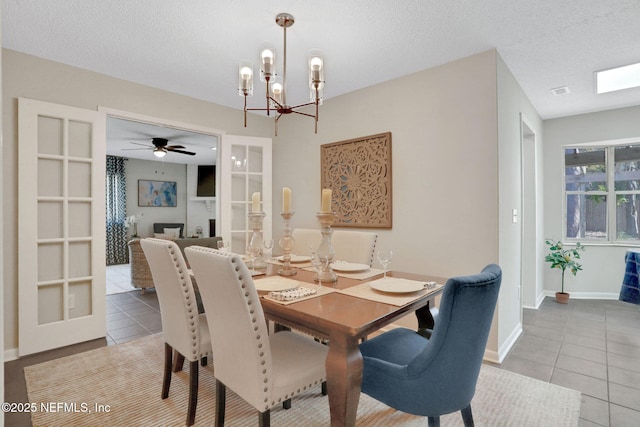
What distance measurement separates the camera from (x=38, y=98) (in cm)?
288

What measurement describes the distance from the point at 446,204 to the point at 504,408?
1562 mm

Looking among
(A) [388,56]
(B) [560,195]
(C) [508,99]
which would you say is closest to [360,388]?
(A) [388,56]

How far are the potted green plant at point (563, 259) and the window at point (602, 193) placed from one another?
327mm

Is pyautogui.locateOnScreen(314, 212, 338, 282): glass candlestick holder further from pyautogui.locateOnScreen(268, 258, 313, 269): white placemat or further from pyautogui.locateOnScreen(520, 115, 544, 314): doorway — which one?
pyautogui.locateOnScreen(520, 115, 544, 314): doorway

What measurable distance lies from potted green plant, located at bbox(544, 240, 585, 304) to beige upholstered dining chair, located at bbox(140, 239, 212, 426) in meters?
4.39

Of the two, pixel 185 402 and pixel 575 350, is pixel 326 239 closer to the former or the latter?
pixel 185 402

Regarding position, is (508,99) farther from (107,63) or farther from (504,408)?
(107,63)

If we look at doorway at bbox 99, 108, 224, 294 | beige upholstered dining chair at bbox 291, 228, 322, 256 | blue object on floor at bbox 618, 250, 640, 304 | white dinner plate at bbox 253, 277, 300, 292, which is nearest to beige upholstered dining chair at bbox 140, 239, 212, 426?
white dinner plate at bbox 253, 277, 300, 292

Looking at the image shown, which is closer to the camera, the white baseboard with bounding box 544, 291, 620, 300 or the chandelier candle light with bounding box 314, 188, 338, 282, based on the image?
the chandelier candle light with bounding box 314, 188, 338, 282

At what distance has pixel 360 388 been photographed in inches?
58.9

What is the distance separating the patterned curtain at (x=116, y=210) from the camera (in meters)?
7.33

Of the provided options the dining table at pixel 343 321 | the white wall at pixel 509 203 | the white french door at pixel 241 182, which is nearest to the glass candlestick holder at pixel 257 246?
the dining table at pixel 343 321

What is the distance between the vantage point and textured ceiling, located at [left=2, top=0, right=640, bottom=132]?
2.23 metres

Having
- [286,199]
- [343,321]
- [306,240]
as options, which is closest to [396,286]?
[343,321]
